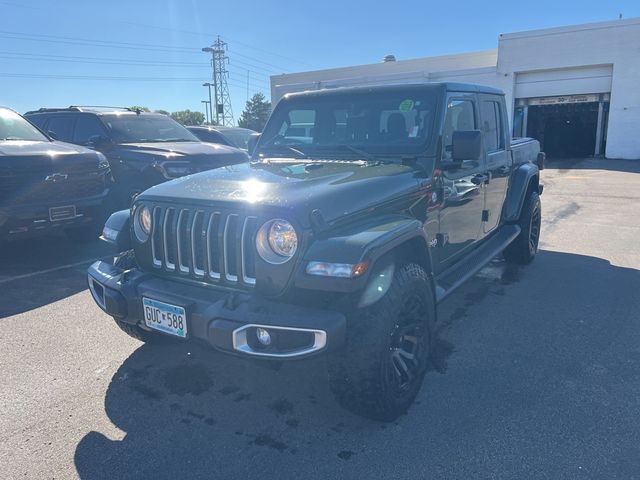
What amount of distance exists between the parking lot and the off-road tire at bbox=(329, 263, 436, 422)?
18cm

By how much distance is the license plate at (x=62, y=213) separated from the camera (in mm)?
5949

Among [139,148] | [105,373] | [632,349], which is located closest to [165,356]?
[105,373]

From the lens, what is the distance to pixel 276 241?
2760 millimetres

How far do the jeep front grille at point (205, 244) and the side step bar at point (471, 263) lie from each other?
1.37 meters

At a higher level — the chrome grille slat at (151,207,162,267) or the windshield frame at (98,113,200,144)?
the windshield frame at (98,113,200,144)

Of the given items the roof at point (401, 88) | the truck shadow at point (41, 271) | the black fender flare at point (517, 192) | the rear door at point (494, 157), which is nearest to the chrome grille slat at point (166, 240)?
the roof at point (401, 88)

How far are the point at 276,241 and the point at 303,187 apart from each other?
0.46 meters

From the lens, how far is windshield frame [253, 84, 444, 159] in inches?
148

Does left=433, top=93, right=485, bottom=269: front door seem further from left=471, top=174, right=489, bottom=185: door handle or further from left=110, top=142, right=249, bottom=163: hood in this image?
left=110, top=142, right=249, bottom=163: hood

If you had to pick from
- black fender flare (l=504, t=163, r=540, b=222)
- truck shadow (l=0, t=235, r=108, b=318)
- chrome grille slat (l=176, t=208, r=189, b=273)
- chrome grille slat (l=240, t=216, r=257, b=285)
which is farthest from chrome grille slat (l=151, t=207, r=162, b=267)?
black fender flare (l=504, t=163, r=540, b=222)

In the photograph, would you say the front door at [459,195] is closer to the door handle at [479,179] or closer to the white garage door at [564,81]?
the door handle at [479,179]

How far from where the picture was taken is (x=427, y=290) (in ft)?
10.4

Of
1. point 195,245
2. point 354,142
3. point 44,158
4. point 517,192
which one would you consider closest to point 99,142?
point 44,158

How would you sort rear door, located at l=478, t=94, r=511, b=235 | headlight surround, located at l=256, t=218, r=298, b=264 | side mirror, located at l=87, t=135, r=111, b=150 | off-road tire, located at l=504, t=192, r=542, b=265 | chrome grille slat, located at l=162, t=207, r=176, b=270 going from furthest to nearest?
side mirror, located at l=87, t=135, r=111, b=150 → off-road tire, located at l=504, t=192, r=542, b=265 → rear door, located at l=478, t=94, r=511, b=235 → chrome grille slat, located at l=162, t=207, r=176, b=270 → headlight surround, located at l=256, t=218, r=298, b=264
